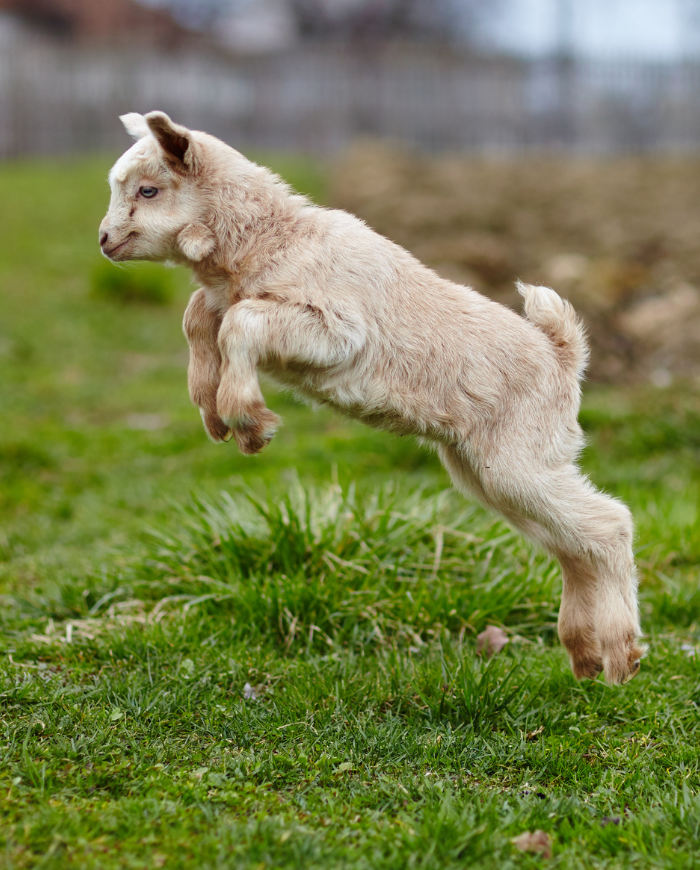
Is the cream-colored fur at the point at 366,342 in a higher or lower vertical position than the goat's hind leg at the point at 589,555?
higher

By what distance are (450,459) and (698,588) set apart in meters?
2.19

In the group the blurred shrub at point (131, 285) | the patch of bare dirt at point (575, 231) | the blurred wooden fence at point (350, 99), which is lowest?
the blurred shrub at point (131, 285)

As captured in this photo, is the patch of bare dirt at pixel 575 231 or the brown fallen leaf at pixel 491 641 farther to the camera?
the patch of bare dirt at pixel 575 231

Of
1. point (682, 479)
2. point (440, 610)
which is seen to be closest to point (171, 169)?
point (440, 610)

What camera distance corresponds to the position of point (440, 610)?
426 centimetres

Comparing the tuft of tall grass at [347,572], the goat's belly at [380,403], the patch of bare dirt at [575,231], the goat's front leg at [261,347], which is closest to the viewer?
the goat's front leg at [261,347]

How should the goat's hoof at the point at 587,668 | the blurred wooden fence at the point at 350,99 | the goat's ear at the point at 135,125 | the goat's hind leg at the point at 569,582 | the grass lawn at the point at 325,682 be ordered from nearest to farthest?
the grass lawn at the point at 325,682 < the goat's ear at the point at 135,125 < the goat's hind leg at the point at 569,582 < the goat's hoof at the point at 587,668 < the blurred wooden fence at the point at 350,99

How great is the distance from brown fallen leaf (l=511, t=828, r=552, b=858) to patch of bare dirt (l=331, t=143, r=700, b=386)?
19.1ft

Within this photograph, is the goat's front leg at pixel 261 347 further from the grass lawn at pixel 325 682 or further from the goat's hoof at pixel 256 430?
the grass lawn at pixel 325 682

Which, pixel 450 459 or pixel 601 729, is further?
pixel 601 729

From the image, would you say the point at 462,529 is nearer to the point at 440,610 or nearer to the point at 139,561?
the point at 440,610

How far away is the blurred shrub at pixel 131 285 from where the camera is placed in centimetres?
1138

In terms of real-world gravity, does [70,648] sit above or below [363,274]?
below

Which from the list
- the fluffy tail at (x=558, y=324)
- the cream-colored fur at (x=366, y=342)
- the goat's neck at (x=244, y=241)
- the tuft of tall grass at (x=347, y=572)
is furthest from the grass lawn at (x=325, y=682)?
the goat's neck at (x=244, y=241)
